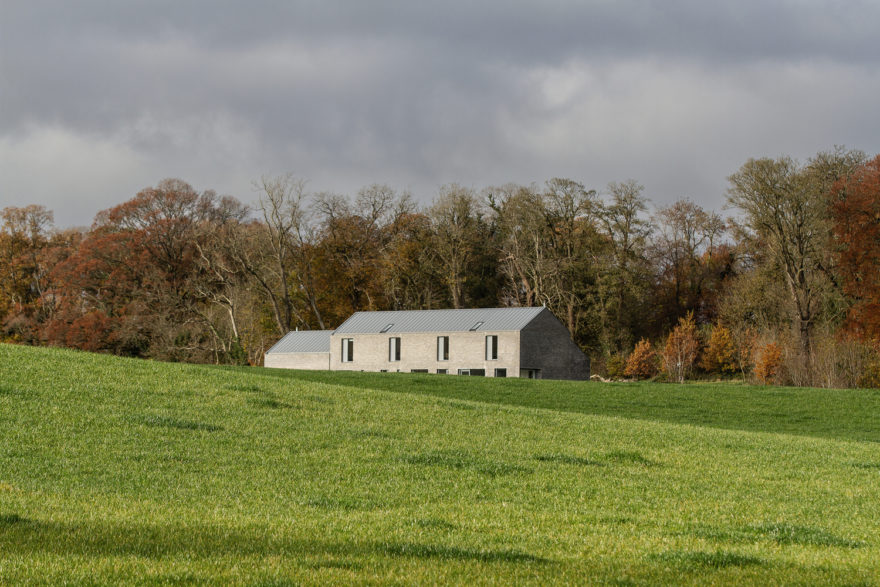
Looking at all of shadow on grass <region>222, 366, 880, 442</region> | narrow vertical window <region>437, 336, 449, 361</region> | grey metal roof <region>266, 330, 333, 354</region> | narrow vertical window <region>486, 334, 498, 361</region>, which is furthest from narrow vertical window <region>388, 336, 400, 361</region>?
shadow on grass <region>222, 366, 880, 442</region>

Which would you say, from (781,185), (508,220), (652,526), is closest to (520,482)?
(652,526)

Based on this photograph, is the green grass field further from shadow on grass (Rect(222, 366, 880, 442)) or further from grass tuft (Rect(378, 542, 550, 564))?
shadow on grass (Rect(222, 366, 880, 442))

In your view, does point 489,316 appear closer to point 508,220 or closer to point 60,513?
point 508,220

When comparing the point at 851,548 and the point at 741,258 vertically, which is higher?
the point at 741,258

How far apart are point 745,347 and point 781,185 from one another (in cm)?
1477

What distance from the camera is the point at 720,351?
74250mm

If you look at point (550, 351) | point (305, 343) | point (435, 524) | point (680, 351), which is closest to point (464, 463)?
point (435, 524)

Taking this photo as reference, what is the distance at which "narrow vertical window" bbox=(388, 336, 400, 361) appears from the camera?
240 ft

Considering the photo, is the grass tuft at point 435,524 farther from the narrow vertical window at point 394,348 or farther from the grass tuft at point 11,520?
the narrow vertical window at point 394,348

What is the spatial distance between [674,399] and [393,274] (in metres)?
45.1

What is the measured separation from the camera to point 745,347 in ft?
236

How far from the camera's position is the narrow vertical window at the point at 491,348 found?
69.8 m

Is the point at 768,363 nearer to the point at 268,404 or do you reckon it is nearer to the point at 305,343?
the point at 305,343

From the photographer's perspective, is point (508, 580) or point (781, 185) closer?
point (508, 580)
